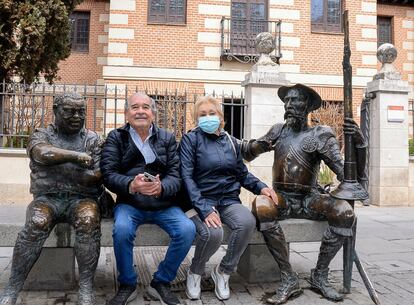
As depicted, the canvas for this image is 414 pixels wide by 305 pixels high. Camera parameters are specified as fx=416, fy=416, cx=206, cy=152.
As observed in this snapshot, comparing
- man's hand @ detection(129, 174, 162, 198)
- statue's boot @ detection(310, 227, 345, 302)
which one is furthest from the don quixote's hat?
man's hand @ detection(129, 174, 162, 198)

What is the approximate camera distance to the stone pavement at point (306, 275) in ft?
11.1

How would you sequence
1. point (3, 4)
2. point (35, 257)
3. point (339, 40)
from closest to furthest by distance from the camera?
point (35, 257) < point (3, 4) < point (339, 40)

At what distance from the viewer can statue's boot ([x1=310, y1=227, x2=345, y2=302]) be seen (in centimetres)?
342

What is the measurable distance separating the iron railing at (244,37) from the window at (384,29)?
5.76 m

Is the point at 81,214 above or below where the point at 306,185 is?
below

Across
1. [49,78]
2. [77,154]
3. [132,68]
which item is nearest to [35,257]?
[77,154]

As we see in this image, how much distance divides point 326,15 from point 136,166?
12554 millimetres

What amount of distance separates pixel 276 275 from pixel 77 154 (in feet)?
6.98

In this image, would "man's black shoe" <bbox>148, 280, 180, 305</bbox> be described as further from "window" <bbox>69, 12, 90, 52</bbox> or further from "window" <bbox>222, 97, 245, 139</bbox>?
"window" <bbox>69, 12, 90, 52</bbox>

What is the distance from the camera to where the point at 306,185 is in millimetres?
3666

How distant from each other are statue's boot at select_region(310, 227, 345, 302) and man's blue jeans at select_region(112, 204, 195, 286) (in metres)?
1.15

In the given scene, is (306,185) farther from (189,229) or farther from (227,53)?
(227,53)

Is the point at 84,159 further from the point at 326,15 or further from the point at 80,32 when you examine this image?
the point at 80,32

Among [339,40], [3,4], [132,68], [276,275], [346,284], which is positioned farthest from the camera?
[339,40]
